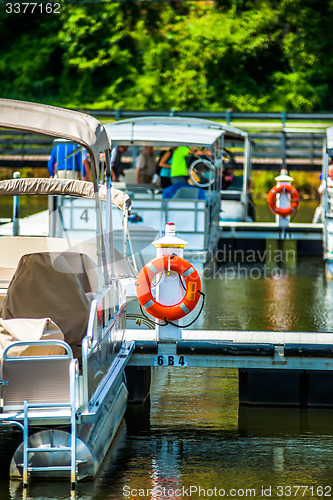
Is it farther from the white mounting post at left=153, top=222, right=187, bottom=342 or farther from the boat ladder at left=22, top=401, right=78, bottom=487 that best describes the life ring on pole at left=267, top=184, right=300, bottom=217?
the boat ladder at left=22, top=401, right=78, bottom=487

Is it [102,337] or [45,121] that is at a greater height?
[45,121]

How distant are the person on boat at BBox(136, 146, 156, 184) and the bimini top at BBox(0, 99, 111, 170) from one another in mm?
11171

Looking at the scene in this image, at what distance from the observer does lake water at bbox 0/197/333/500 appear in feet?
19.2

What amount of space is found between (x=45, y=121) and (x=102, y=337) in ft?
5.07

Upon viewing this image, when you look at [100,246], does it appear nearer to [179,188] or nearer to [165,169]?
[179,188]

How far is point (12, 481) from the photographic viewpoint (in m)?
5.84

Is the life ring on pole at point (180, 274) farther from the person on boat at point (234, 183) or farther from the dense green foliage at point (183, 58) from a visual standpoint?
the dense green foliage at point (183, 58)

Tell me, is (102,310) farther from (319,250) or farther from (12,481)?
(319,250)

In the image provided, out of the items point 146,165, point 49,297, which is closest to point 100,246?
point 49,297

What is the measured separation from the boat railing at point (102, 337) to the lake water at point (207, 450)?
68 cm

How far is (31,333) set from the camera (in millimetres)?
5727

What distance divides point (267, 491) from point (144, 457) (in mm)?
1042

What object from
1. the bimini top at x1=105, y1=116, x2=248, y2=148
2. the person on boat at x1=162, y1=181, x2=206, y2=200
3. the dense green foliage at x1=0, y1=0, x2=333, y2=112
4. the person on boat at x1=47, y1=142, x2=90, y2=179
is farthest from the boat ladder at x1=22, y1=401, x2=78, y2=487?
the dense green foliage at x1=0, y1=0, x2=333, y2=112

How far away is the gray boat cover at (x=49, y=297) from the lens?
619cm
